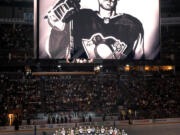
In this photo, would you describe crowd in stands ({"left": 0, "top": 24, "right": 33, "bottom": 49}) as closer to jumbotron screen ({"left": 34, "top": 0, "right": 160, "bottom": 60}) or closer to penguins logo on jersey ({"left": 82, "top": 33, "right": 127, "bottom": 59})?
jumbotron screen ({"left": 34, "top": 0, "right": 160, "bottom": 60})

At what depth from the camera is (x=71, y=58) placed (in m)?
16.1

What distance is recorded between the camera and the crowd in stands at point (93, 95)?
15.3 meters

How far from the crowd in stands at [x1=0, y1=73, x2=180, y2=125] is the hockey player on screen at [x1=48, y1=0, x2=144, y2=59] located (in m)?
3.00

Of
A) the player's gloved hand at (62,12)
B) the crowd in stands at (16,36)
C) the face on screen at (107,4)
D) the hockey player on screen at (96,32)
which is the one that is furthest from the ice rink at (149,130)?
the face on screen at (107,4)

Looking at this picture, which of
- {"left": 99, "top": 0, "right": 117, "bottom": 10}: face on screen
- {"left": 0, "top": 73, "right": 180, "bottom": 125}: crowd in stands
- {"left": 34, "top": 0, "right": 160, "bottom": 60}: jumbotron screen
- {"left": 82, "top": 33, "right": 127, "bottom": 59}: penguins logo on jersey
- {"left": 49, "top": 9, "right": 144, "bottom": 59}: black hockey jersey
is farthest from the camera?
{"left": 99, "top": 0, "right": 117, "bottom": 10}: face on screen

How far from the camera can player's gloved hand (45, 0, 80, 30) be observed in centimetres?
1584

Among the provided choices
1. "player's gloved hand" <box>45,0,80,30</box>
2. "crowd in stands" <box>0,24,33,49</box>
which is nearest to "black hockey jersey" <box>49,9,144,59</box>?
"player's gloved hand" <box>45,0,80,30</box>

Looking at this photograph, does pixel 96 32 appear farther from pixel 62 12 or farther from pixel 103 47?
pixel 62 12

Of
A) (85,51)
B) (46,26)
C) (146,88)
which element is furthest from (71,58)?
(146,88)

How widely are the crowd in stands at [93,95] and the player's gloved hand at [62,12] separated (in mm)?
4352

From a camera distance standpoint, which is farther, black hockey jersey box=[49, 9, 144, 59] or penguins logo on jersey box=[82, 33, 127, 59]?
penguins logo on jersey box=[82, 33, 127, 59]

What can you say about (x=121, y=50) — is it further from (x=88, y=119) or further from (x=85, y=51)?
(x=88, y=119)

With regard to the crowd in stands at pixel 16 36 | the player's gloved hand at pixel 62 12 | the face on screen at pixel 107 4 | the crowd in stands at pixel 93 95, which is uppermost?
the face on screen at pixel 107 4

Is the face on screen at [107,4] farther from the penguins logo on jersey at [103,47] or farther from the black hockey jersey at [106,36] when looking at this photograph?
the penguins logo on jersey at [103,47]
